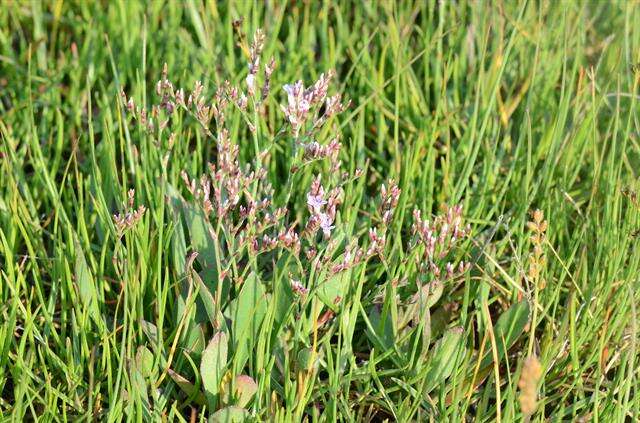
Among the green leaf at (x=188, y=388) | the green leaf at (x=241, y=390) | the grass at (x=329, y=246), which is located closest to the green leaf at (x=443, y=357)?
the grass at (x=329, y=246)

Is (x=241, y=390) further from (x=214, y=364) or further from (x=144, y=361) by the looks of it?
(x=144, y=361)

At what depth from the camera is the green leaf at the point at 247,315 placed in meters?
1.76

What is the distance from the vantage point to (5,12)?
278 cm

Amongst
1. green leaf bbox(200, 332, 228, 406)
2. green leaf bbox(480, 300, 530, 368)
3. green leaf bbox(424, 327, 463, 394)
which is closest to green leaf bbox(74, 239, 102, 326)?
green leaf bbox(200, 332, 228, 406)

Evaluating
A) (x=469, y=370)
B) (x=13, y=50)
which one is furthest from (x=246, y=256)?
(x=13, y=50)

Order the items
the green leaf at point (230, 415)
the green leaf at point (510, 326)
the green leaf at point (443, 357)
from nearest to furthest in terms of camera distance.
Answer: the green leaf at point (230, 415) → the green leaf at point (443, 357) → the green leaf at point (510, 326)

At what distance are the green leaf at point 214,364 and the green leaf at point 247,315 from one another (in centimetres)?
3

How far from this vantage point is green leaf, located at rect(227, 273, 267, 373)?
69.2 inches

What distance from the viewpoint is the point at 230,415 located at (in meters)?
1.66

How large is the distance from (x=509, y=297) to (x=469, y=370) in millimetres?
257

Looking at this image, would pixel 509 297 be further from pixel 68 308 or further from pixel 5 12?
pixel 5 12

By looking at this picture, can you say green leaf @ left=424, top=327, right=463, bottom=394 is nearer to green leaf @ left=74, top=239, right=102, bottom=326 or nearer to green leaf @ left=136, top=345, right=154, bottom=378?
green leaf @ left=136, top=345, right=154, bottom=378

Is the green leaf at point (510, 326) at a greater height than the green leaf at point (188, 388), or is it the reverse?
the green leaf at point (510, 326)

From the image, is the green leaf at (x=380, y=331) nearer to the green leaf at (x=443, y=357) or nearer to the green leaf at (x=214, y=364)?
the green leaf at (x=443, y=357)
